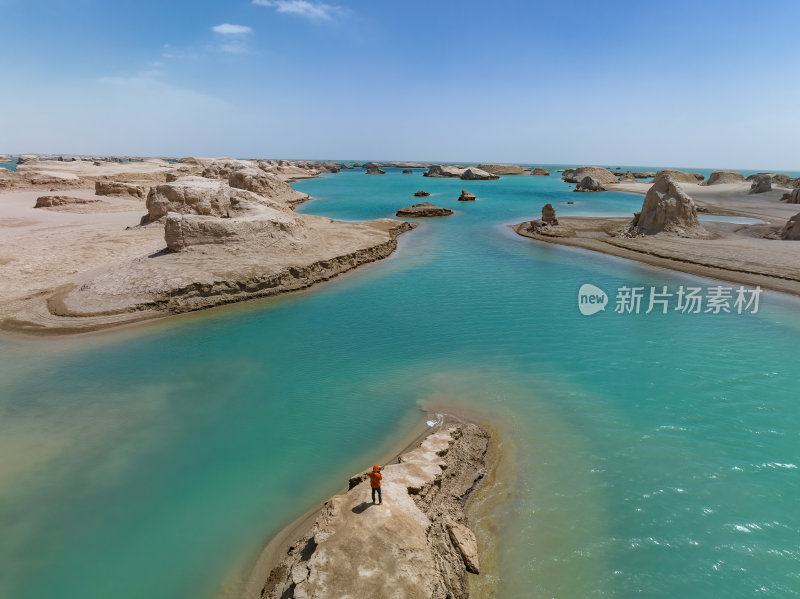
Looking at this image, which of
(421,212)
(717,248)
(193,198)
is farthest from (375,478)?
(421,212)

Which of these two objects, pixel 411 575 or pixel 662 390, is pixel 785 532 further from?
pixel 411 575

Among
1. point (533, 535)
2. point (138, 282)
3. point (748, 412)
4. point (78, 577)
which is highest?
point (138, 282)

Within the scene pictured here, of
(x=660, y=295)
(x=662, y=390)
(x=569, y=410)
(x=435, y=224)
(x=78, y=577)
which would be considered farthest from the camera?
(x=435, y=224)

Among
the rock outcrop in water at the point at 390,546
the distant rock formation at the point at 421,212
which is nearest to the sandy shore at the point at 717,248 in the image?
the distant rock formation at the point at 421,212

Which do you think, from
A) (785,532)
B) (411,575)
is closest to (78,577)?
(411,575)

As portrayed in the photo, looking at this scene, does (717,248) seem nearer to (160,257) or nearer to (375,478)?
(375,478)

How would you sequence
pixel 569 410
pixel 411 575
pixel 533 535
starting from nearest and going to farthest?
pixel 411 575
pixel 533 535
pixel 569 410

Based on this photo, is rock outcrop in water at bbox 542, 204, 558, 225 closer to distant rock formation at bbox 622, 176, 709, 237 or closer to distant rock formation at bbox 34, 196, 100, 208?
distant rock formation at bbox 622, 176, 709, 237
